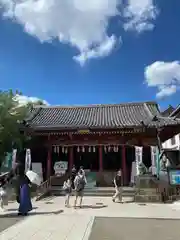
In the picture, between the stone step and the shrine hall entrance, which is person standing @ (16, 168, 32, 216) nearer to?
the stone step

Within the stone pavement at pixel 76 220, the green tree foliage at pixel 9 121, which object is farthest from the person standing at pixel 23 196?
the green tree foliage at pixel 9 121

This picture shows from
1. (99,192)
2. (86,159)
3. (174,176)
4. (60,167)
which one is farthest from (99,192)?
(174,176)

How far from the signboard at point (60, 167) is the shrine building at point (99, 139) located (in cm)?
42

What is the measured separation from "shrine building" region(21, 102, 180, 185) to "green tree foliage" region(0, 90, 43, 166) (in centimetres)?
170

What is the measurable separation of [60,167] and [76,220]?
1083cm

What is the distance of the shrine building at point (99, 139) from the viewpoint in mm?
18969

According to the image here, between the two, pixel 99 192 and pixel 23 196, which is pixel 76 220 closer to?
pixel 23 196

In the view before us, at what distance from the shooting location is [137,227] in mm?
8039

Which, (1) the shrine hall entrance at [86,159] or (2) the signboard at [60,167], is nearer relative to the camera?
(2) the signboard at [60,167]

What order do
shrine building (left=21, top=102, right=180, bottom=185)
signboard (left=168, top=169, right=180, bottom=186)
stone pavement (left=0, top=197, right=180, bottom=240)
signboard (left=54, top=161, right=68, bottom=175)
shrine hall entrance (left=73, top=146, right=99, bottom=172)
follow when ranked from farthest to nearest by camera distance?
shrine hall entrance (left=73, top=146, right=99, bottom=172) < signboard (left=54, top=161, right=68, bottom=175) < shrine building (left=21, top=102, right=180, bottom=185) < signboard (left=168, top=169, right=180, bottom=186) < stone pavement (left=0, top=197, right=180, bottom=240)

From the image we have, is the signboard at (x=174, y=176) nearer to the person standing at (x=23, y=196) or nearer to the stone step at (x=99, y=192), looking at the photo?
the stone step at (x=99, y=192)

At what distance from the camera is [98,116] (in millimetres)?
22719

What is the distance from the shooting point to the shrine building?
62.2 ft

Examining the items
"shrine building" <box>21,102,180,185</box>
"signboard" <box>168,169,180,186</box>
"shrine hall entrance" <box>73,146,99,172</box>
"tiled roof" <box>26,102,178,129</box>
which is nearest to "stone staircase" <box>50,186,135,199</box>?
"shrine building" <box>21,102,180,185</box>
